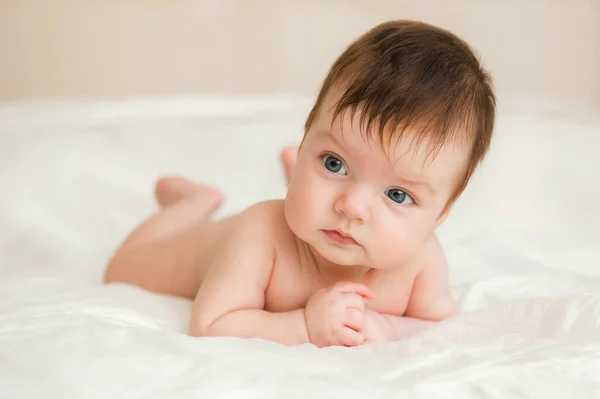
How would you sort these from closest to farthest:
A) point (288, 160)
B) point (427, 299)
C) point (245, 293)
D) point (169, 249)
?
point (245, 293) → point (427, 299) → point (169, 249) → point (288, 160)

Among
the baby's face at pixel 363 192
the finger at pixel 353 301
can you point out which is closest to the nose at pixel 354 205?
the baby's face at pixel 363 192

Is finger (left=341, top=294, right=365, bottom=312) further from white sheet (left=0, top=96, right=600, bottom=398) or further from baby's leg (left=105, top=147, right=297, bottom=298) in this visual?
baby's leg (left=105, top=147, right=297, bottom=298)

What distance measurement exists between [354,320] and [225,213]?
2.14 feet

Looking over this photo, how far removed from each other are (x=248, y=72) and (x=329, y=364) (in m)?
1.54

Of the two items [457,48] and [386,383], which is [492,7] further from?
[386,383]

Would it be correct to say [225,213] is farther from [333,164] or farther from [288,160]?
[333,164]

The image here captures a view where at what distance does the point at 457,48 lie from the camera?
3.42ft

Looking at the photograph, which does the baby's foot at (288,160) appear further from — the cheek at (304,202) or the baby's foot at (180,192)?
the cheek at (304,202)

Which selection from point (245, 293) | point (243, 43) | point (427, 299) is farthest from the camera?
point (243, 43)

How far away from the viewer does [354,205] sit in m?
0.98

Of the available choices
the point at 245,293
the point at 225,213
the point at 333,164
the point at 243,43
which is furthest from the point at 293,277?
the point at 243,43

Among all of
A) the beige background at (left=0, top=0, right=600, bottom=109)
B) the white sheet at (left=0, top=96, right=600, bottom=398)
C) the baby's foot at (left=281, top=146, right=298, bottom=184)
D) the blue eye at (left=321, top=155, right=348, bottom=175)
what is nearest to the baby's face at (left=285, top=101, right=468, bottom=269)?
the blue eye at (left=321, top=155, right=348, bottom=175)

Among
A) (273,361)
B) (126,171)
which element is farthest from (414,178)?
(126,171)

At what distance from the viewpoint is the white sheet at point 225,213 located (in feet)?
2.71
